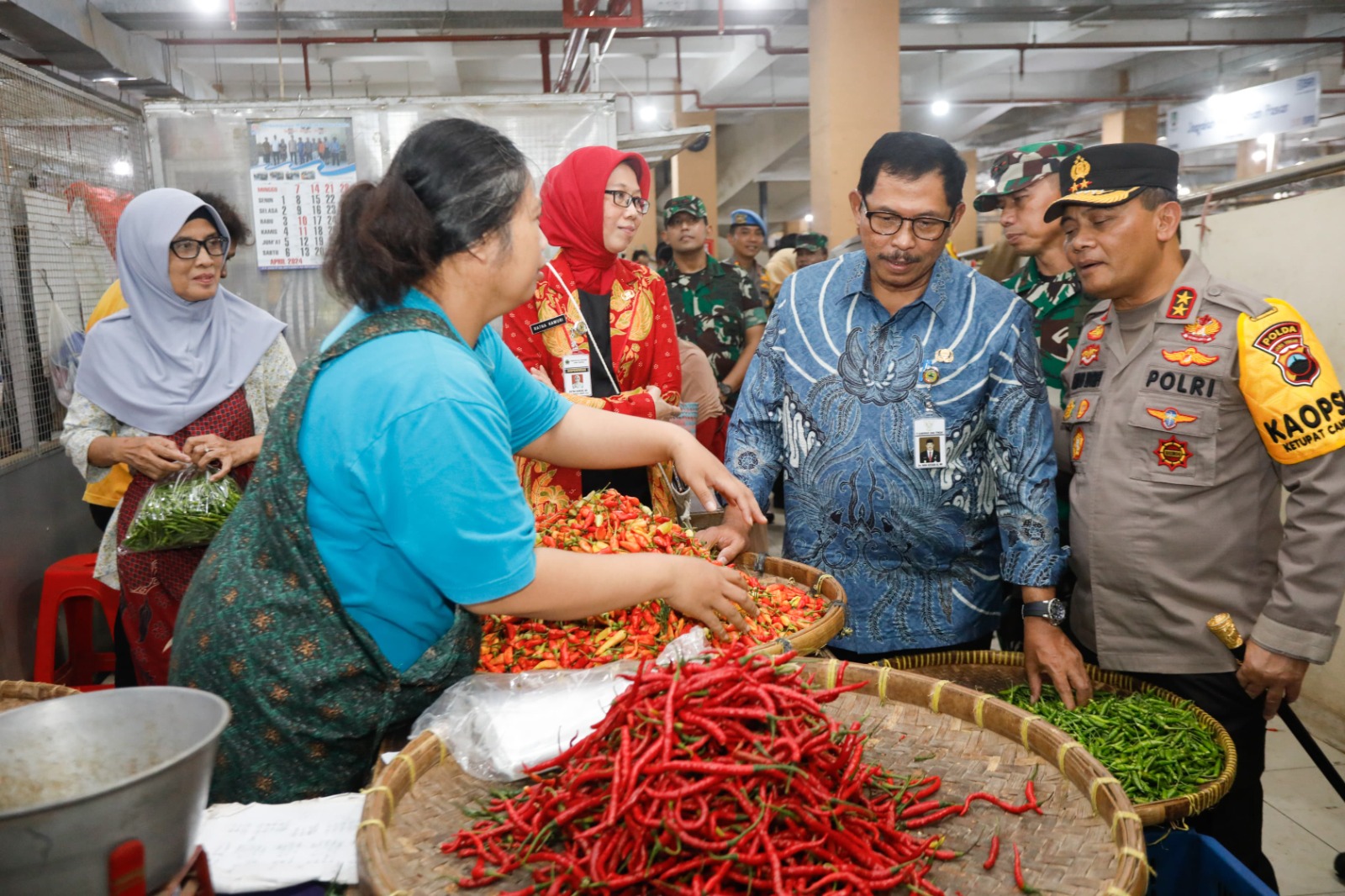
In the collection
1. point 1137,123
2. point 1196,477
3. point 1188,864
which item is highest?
point 1137,123

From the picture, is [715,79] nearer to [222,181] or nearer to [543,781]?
[222,181]

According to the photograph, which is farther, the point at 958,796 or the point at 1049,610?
the point at 1049,610

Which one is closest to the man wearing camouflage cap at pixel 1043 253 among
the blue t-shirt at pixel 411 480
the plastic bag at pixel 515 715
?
the plastic bag at pixel 515 715

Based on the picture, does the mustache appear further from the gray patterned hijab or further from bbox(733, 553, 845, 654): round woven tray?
the gray patterned hijab

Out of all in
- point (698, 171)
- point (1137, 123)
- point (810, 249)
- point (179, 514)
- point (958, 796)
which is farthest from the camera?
point (1137, 123)

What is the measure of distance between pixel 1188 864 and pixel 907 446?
1.00 metres

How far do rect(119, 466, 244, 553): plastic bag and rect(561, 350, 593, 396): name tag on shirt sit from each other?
41.5 inches

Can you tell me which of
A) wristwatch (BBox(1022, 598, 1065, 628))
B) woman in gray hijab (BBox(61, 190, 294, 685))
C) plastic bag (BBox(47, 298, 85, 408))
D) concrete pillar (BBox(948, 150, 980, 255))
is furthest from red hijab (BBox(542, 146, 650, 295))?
concrete pillar (BBox(948, 150, 980, 255))

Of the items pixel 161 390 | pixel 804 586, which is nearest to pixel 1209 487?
pixel 804 586

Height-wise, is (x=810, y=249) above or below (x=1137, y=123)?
below

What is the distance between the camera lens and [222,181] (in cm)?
507

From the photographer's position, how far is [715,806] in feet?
4.03

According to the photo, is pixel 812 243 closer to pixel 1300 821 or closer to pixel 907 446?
pixel 1300 821

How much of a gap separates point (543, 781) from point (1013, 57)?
13.1 m
